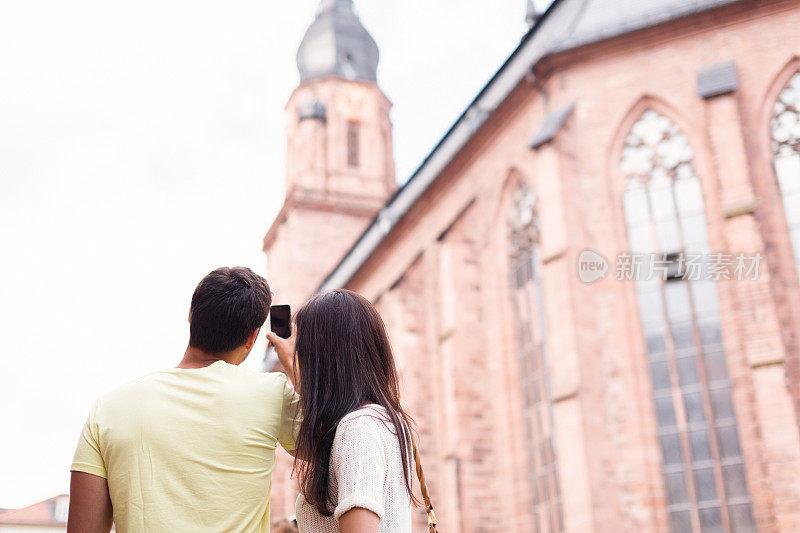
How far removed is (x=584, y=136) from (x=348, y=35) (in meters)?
23.0

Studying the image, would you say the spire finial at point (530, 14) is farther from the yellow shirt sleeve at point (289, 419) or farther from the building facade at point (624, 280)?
the yellow shirt sleeve at point (289, 419)

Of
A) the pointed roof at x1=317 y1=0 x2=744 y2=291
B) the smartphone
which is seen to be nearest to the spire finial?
the pointed roof at x1=317 y1=0 x2=744 y2=291

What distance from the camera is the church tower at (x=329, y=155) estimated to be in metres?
32.1

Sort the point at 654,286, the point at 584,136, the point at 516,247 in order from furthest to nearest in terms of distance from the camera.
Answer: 1. the point at 516,247
2. the point at 584,136
3. the point at 654,286

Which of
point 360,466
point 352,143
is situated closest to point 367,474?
point 360,466

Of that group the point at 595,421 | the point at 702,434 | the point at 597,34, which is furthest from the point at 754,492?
the point at 597,34

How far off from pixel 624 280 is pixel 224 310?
12.4 m

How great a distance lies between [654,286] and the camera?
1388 centimetres

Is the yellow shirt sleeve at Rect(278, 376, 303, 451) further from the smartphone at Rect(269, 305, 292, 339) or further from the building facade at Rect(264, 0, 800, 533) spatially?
the building facade at Rect(264, 0, 800, 533)

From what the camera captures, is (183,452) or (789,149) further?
(789,149)

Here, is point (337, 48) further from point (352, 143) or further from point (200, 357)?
point (200, 357)

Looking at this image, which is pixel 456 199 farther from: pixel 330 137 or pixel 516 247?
pixel 330 137

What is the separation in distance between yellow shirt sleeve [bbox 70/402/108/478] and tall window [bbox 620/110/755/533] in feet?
37.7

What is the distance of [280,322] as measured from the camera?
252 cm
